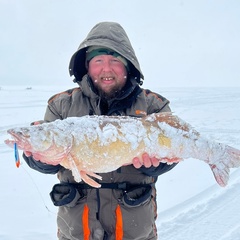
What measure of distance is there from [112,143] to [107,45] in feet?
3.24

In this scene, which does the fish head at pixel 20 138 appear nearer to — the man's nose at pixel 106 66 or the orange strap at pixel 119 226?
the orange strap at pixel 119 226

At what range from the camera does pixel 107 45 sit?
10.1 feet

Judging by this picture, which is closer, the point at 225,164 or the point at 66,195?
the point at 66,195

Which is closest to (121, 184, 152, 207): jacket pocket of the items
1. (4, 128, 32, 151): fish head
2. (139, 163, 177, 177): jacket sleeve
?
(139, 163, 177, 177): jacket sleeve

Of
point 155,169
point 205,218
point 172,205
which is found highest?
point 155,169

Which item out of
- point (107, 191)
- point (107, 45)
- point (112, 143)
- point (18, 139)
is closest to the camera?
point (18, 139)

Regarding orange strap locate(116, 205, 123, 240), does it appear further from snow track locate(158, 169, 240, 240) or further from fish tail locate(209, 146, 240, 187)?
snow track locate(158, 169, 240, 240)

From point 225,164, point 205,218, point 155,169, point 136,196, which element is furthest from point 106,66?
point 205,218

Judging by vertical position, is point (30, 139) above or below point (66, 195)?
above

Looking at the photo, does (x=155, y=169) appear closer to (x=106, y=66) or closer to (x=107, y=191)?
(x=107, y=191)

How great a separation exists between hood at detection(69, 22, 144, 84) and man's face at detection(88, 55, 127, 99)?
11 cm

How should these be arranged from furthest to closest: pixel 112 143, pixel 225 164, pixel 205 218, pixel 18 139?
1. pixel 205 218
2. pixel 225 164
3. pixel 112 143
4. pixel 18 139

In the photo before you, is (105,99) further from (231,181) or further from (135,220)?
(231,181)

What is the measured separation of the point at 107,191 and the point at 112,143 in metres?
0.42
